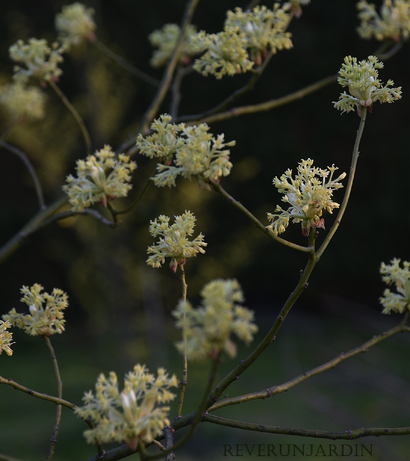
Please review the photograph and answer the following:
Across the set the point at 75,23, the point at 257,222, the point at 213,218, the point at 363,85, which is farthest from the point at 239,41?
the point at 213,218

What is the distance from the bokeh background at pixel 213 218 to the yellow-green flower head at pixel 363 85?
15.0ft

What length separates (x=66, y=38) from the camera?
2.04m

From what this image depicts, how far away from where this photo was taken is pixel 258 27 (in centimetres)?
142

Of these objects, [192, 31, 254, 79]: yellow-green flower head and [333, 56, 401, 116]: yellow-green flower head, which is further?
[192, 31, 254, 79]: yellow-green flower head

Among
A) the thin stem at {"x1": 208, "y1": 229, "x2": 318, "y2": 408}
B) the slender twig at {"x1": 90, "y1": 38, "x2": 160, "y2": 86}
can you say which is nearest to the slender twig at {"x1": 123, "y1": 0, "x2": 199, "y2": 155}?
the slender twig at {"x1": 90, "y1": 38, "x2": 160, "y2": 86}

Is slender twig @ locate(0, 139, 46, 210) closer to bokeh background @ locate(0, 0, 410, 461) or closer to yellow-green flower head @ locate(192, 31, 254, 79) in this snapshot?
yellow-green flower head @ locate(192, 31, 254, 79)

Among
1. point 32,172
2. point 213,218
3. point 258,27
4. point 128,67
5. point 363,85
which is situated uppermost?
point 213,218

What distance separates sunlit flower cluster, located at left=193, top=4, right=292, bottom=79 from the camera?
1.30 m

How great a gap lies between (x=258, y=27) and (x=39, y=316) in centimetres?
98

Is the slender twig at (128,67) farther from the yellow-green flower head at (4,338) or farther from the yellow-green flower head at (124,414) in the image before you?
the yellow-green flower head at (124,414)

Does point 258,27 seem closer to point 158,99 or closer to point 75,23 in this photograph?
point 158,99

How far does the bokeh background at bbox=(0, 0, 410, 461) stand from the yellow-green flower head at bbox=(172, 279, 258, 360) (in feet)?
16.2

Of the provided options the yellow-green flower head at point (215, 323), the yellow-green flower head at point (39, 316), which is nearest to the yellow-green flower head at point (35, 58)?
the yellow-green flower head at point (39, 316)

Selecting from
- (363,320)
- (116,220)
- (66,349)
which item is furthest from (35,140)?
(116,220)
